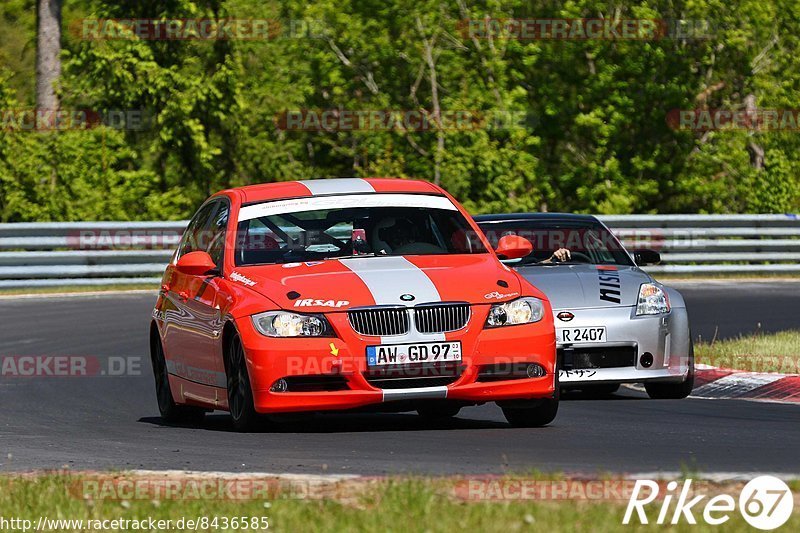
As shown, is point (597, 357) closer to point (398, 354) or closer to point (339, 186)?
point (339, 186)

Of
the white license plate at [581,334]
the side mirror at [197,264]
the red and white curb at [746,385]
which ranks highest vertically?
the side mirror at [197,264]

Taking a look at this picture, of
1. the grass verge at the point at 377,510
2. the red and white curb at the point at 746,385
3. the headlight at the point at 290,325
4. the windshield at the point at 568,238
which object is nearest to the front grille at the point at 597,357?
the red and white curb at the point at 746,385

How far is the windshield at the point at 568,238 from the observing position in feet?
42.9

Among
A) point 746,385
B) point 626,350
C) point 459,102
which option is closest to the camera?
point 626,350

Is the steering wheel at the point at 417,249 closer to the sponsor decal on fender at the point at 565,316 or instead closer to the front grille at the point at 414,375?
the front grille at the point at 414,375

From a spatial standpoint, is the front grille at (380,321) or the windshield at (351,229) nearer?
the front grille at (380,321)

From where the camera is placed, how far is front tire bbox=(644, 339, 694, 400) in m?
12.0

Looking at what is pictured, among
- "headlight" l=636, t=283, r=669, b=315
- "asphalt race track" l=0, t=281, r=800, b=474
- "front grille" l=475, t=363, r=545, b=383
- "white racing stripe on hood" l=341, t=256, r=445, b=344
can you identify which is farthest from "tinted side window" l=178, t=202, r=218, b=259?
"headlight" l=636, t=283, r=669, b=315

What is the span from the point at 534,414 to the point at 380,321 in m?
1.32

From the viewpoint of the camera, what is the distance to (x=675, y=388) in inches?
476

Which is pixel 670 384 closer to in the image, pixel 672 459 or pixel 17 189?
pixel 672 459

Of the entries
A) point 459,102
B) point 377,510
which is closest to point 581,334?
point 377,510

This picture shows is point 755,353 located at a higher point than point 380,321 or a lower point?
lower

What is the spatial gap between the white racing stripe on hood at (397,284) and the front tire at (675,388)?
125 inches
